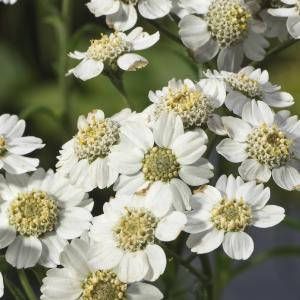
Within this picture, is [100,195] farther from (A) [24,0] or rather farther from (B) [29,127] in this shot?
(A) [24,0]

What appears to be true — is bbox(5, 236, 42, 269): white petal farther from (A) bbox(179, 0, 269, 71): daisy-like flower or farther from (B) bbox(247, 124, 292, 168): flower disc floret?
(A) bbox(179, 0, 269, 71): daisy-like flower

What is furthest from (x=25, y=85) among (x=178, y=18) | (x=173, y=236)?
(x=173, y=236)

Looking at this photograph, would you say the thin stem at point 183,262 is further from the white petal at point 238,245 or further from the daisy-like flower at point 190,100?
the daisy-like flower at point 190,100

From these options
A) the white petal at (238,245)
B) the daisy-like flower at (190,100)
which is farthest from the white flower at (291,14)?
the white petal at (238,245)

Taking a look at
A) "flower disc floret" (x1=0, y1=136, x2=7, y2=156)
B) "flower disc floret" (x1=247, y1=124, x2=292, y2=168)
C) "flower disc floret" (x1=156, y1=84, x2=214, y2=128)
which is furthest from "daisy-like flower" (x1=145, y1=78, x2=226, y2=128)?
"flower disc floret" (x1=0, y1=136, x2=7, y2=156)

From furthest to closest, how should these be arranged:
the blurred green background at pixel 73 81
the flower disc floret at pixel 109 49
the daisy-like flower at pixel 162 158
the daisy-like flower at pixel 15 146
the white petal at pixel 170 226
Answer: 1. the blurred green background at pixel 73 81
2. the flower disc floret at pixel 109 49
3. the daisy-like flower at pixel 15 146
4. the daisy-like flower at pixel 162 158
5. the white petal at pixel 170 226

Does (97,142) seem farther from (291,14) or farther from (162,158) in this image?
(291,14)
